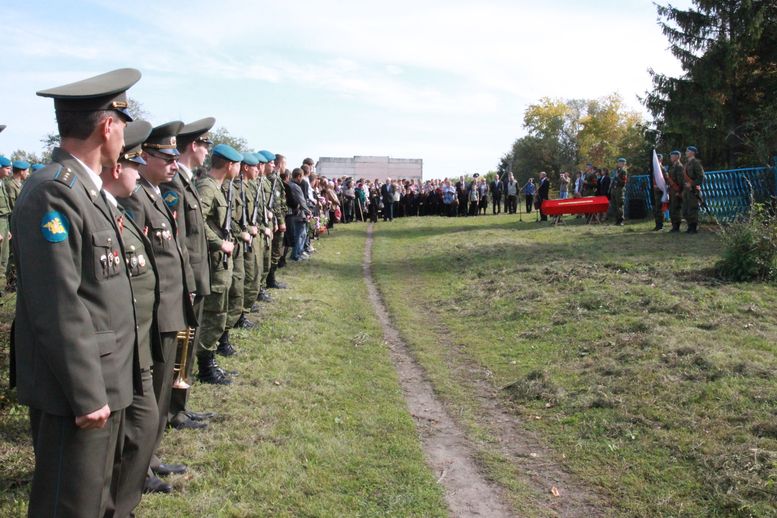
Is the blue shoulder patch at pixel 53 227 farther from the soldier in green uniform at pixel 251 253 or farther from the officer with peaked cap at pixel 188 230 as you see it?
the soldier in green uniform at pixel 251 253

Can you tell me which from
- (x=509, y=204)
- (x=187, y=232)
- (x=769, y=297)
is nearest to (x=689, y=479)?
(x=187, y=232)

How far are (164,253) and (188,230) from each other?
0.94 meters

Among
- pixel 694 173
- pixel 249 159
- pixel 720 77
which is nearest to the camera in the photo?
pixel 249 159

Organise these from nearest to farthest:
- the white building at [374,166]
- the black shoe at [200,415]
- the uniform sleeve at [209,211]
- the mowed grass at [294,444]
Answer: the mowed grass at [294,444] → the black shoe at [200,415] → the uniform sleeve at [209,211] → the white building at [374,166]

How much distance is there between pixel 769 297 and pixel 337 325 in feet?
19.9

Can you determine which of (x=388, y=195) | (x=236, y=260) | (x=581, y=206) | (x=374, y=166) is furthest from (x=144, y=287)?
(x=374, y=166)

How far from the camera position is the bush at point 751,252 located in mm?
10284

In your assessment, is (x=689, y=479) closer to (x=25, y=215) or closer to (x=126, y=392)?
(x=126, y=392)

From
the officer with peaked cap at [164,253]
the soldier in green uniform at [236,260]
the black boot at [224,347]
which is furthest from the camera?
the black boot at [224,347]

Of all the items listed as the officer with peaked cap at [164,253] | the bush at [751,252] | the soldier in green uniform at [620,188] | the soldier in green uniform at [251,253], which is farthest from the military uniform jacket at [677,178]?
the officer with peaked cap at [164,253]

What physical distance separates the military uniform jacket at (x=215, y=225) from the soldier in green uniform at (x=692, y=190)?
13.1m

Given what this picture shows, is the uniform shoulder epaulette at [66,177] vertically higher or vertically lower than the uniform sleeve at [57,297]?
higher

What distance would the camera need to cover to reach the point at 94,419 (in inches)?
103

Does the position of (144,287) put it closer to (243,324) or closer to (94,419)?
(94,419)
